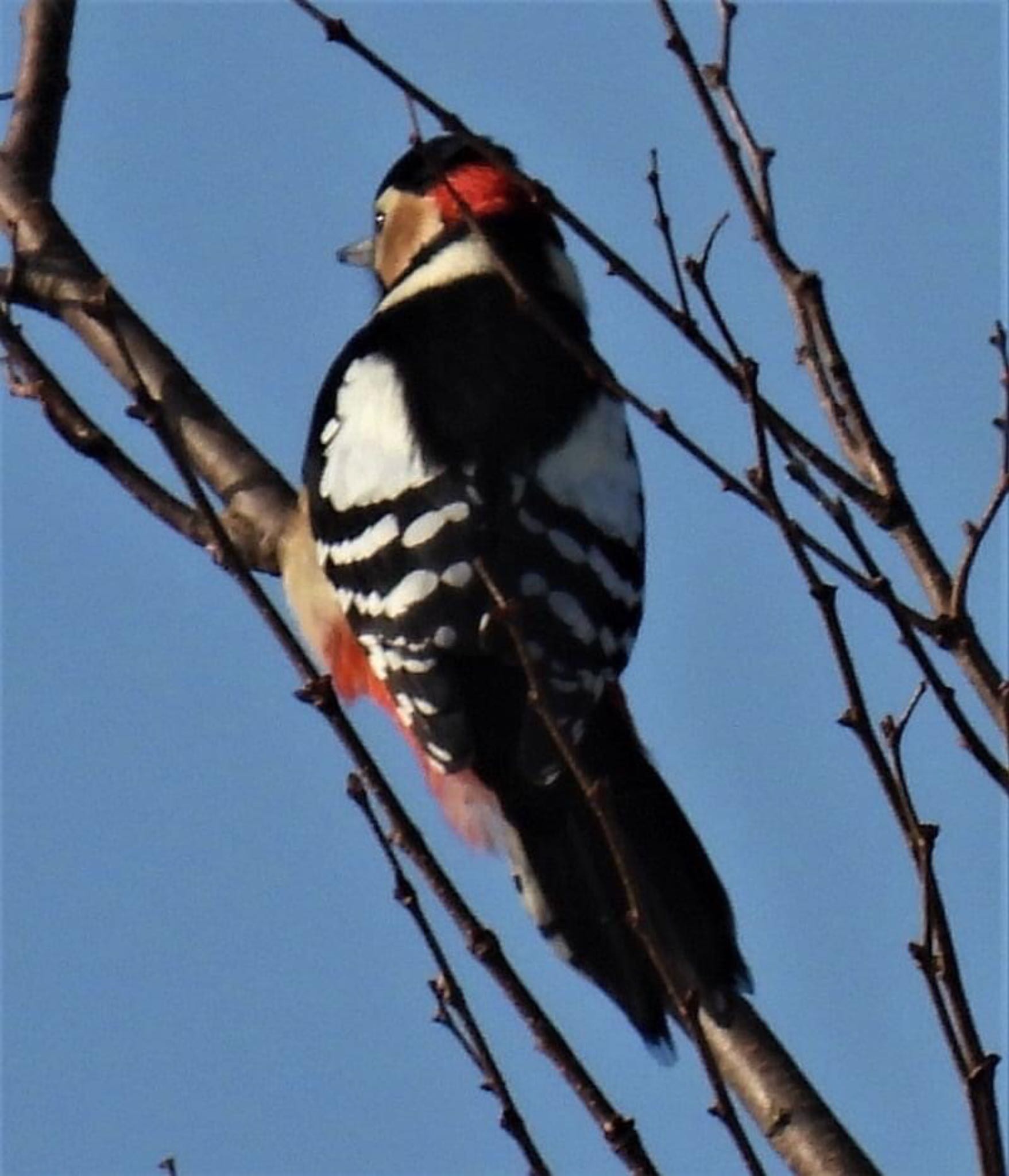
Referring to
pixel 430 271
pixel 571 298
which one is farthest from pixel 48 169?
pixel 571 298

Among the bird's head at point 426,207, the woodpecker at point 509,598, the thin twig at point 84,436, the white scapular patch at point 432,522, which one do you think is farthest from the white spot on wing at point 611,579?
the bird's head at point 426,207

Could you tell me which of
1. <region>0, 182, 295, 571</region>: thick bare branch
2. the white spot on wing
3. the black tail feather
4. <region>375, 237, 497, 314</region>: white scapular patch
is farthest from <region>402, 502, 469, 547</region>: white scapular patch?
<region>375, 237, 497, 314</region>: white scapular patch

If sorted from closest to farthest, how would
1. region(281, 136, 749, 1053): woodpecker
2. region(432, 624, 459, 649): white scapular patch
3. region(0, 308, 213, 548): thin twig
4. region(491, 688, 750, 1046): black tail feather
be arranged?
region(0, 308, 213, 548): thin twig
region(491, 688, 750, 1046): black tail feather
region(281, 136, 749, 1053): woodpecker
region(432, 624, 459, 649): white scapular patch

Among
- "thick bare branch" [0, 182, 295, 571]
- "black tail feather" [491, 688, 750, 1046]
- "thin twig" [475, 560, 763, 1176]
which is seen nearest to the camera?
"thin twig" [475, 560, 763, 1176]

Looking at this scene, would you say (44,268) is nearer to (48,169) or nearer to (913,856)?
(48,169)

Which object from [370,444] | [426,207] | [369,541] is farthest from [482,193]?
[369,541]

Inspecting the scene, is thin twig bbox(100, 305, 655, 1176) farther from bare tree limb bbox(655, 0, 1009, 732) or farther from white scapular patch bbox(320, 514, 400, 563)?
white scapular patch bbox(320, 514, 400, 563)
